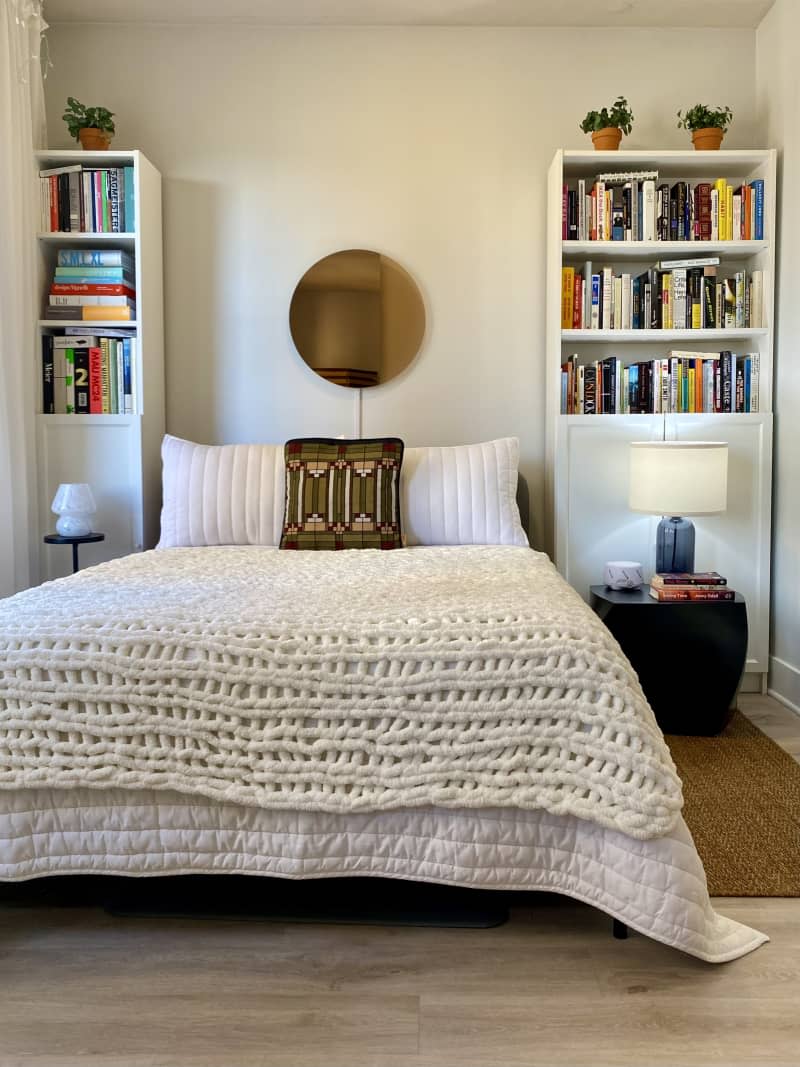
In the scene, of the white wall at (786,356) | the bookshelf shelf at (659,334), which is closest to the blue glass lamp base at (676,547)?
the white wall at (786,356)

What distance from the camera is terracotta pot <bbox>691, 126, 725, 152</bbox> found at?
3340 millimetres

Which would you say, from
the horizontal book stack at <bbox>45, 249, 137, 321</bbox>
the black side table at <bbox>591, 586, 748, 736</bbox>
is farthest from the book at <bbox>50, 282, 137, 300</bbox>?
the black side table at <bbox>591, 586, 748, 736</bbox>

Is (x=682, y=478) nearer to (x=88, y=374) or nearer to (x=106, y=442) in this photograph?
(x=106, y=442)

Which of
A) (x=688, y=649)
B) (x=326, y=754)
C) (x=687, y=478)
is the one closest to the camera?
(x=326, y=754)

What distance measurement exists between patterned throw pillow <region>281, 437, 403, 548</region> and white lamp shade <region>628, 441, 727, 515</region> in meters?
0.89

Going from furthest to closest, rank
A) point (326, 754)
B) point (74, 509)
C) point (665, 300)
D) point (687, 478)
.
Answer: point (665, 300) → point (74, 509) → point (687, 478) → point (326, 754)

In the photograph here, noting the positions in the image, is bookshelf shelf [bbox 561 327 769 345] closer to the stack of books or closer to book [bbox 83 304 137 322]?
the stack of books

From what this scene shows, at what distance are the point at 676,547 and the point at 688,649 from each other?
415mm

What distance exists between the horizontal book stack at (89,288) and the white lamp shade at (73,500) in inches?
27.0

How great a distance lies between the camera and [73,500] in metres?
3.11

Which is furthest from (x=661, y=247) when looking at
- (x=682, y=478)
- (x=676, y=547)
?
(x=676, y=547)

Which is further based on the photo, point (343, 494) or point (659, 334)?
point (659, 334)

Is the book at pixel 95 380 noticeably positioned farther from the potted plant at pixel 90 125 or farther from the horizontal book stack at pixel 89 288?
the potted plant at pixel 90 125

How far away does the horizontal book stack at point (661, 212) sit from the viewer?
3.35 m
